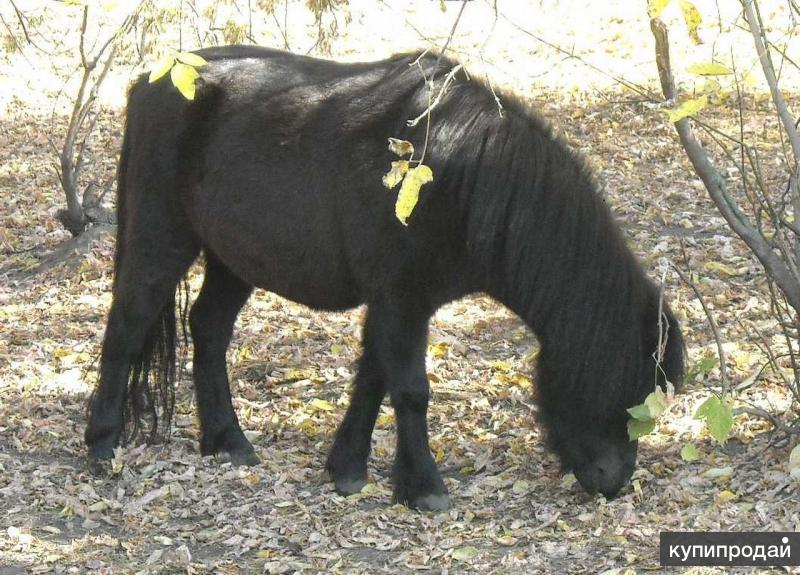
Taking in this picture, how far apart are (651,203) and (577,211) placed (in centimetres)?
398

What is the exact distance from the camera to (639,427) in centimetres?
454

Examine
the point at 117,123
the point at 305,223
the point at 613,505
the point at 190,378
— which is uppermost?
the point at 117,123

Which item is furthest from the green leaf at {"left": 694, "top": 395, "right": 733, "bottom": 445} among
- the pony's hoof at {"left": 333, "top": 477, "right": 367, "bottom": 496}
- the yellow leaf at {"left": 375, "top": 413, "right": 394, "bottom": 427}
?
the yellow leaf at {"left": 375, "top": 413, "right": 394, "bottom": 427}

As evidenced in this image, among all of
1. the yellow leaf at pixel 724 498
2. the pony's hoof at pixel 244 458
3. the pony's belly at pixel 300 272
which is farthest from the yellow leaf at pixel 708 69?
the pony's hoof at pixel 244 458

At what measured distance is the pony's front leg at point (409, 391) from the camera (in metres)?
4.77

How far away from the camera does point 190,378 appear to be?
681 centimetres

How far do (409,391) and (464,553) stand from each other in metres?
0.82

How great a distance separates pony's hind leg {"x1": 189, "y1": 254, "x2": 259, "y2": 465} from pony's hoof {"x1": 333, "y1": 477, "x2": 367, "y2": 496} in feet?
2.18

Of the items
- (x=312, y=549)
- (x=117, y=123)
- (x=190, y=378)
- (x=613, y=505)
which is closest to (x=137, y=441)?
(x=190, y=378)

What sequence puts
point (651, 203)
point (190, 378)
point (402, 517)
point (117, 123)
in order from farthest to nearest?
point (117, 123) < point (651, 203) < point (190, 378) < point (402, 517)

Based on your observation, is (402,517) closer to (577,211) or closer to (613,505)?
(613,505)

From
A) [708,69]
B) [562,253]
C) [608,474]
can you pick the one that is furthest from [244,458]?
[708,69]

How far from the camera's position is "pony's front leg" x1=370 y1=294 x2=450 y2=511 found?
4773mm

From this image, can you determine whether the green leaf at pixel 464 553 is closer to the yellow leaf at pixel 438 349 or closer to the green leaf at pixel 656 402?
the green leaf at pixel 656 402
